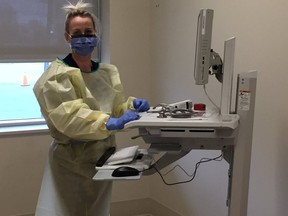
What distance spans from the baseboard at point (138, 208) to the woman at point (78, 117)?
1.01 metres

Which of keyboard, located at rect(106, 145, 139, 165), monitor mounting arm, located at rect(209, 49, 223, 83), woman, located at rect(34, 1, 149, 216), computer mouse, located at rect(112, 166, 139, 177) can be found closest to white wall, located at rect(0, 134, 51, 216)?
woman, located at rect(34, 1, 149, 216)

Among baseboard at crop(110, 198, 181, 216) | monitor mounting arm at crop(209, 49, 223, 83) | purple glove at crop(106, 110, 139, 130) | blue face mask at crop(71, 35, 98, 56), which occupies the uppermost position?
blue face mask at crop(71, 35, 98, 56)

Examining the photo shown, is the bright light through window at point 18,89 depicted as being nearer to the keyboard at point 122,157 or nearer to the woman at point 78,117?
the woman at point 78,117

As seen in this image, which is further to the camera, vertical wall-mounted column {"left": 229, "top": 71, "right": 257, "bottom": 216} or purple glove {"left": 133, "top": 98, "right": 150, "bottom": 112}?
purple glove {"left": 133, "top": 98, "right": 150, "bottom": 112}

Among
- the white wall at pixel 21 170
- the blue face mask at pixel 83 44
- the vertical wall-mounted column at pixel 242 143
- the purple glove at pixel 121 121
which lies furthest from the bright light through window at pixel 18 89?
the vertical wall-mounted column at pixel 242 143

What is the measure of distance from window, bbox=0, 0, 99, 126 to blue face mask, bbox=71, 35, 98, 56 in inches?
39.9

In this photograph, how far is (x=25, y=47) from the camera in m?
3.02

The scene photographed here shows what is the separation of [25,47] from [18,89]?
1.05ft

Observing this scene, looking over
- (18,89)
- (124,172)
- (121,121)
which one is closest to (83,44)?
(121,121)

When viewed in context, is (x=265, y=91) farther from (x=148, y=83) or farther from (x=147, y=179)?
(x=147, y=179)

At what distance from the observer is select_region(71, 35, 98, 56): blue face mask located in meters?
2.11

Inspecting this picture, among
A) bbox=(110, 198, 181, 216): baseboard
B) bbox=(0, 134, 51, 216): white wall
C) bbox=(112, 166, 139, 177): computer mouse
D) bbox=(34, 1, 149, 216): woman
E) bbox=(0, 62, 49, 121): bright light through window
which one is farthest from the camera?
bbox=(110, 198, 181, 216): baseboard

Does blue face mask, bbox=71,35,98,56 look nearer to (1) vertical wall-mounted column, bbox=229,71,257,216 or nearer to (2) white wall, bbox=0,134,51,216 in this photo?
(1) vertical wall-mounted column, bbox=229,71,257,216

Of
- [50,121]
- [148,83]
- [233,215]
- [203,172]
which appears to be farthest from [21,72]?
[233,215]
